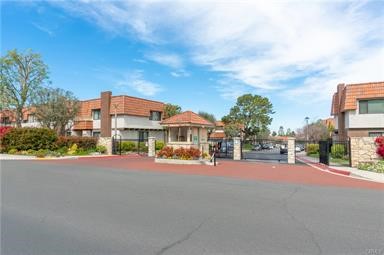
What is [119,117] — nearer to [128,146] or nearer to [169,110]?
[128,146]

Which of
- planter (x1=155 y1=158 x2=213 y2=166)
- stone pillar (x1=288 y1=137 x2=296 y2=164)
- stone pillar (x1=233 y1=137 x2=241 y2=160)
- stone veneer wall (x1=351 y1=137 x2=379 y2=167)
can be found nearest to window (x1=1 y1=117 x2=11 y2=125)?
planter (x1=155 y1=158 x2=213 y2=166)

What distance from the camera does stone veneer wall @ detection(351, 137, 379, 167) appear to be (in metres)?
17.4

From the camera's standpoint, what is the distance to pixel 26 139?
28.9 m

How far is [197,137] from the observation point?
24.4 m

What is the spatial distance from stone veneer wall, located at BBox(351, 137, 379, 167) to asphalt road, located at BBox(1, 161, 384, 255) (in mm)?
9054

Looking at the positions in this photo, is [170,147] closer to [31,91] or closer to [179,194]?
[179,194]

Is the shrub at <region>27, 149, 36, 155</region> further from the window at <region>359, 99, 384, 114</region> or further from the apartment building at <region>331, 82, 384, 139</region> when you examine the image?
the window at <region>359, 99, 384, 114</region>

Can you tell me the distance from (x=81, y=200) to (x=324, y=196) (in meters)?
7.61

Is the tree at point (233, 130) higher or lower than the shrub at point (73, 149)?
higher

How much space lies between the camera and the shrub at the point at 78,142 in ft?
100

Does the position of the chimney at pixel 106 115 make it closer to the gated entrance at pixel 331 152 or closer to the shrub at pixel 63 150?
the shrub at pixel 63 150

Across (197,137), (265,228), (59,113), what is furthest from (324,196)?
(59,113)

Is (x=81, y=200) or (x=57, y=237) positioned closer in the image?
(x=57, y=237)

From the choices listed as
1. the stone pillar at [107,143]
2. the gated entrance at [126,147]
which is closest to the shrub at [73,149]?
the stone pillar at [107,143]
